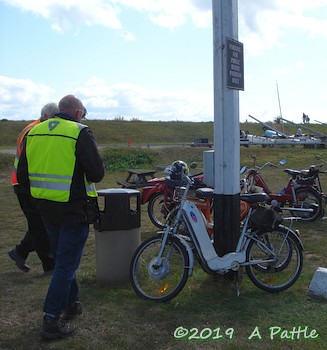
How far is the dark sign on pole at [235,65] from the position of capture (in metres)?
4.79

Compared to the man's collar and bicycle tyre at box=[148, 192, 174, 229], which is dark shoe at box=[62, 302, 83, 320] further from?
bicycle tyre at box=[148, 192, 174, 229]

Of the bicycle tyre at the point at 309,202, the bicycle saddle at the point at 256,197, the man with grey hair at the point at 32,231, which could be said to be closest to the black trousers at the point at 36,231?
the man with grey hair at the point at 32,231

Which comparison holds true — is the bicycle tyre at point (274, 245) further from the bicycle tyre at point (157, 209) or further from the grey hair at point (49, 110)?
the bicycle tyre at point (157, 209)

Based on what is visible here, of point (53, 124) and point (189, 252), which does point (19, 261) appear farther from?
point (53, 124)

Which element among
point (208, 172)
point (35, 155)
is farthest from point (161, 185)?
point (35, 155)

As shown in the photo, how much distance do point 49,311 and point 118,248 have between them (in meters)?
1.31

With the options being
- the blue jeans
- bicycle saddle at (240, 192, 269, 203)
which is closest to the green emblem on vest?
the blue jeans

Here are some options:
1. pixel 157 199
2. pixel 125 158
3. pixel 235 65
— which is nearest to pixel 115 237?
pixel 235 65

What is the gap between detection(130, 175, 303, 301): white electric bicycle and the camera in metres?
4.65

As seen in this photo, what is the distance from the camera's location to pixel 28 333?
12.8 ft

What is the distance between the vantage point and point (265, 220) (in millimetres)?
4816

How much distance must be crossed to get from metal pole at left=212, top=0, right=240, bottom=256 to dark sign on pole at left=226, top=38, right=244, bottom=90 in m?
0.04

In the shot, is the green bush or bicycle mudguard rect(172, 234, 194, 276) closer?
bicycle mudguard rect(172, 234, 194, 276)

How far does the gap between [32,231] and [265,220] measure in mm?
2635
